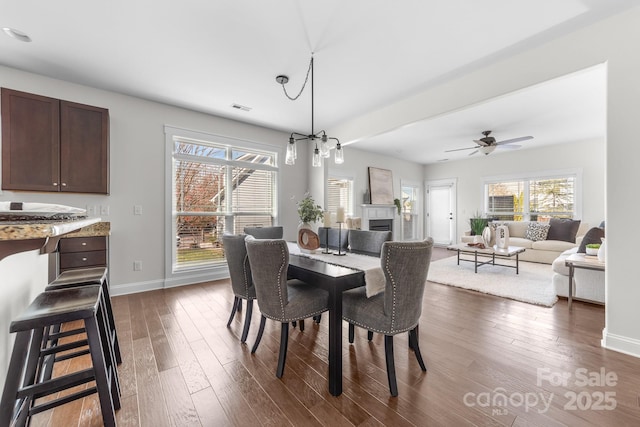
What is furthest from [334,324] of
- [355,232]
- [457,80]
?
[457,80]

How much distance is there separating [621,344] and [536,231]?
451 centimetres

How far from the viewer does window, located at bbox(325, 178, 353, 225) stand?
5929mm

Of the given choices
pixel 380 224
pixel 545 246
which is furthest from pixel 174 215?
pixel 545 246

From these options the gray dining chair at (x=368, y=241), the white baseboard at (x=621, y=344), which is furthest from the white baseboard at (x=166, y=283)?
the white baseboard at (x=621, y=344)

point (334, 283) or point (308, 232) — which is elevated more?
point (308, 232)

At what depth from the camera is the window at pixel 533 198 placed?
236 inches

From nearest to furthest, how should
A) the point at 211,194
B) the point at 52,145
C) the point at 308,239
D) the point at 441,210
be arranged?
the point at 308,239 → the point at 52,145 → the point at 211,194 → the point at 441,210

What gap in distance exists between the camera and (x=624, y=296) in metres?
2.05

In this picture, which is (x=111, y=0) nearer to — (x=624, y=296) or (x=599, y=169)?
(x=624, y=296)

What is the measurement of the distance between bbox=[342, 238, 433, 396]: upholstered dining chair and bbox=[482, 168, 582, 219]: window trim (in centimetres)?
659

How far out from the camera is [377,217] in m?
6.70

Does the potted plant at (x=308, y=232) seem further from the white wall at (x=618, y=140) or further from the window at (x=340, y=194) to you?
the window at (x=340, y=194)

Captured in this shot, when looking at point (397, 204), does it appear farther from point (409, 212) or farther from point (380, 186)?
point (409, 212)

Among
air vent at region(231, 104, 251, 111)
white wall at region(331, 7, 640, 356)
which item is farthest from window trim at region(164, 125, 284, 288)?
white wall at region(331, 7, 640, 356)
